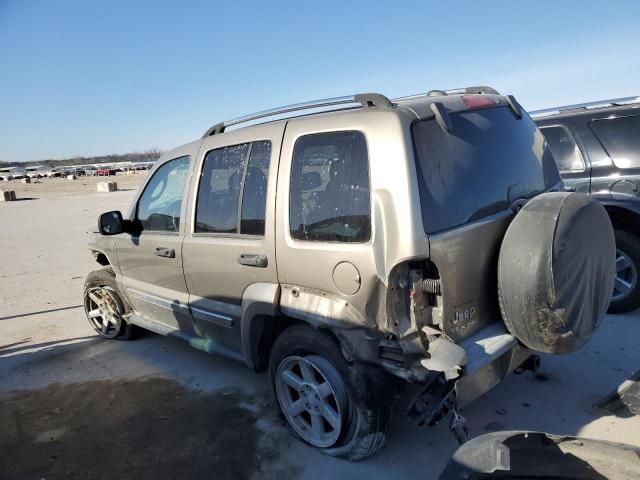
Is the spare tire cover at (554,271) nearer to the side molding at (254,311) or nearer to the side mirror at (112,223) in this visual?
the side molding at (254,311)

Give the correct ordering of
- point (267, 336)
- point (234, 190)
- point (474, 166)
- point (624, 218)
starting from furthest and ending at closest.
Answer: point (624, 218), point (234, 190), point (267, 336), point (474, 166)

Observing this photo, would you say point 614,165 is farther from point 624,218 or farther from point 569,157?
point 624,218

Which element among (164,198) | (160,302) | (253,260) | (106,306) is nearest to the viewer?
(253,260)

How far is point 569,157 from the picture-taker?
4.98 m

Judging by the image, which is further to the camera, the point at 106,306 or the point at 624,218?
the point at 106,306

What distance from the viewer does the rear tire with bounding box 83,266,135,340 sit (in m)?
4.79

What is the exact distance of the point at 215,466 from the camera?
287 centimetres

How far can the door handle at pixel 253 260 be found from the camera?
2912mm

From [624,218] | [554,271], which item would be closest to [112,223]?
[554,271]

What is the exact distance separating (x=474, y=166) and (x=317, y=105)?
3.32ft

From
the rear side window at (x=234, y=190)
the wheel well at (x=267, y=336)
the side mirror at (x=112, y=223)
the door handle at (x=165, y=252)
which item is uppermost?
the rear side window at (x=234, y=190)

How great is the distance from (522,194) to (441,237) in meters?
0.88

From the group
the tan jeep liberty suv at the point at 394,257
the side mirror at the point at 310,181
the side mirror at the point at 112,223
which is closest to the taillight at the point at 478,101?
the tan jeep liberty suv at the point at 394,257

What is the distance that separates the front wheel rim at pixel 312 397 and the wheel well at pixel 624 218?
139 inches
